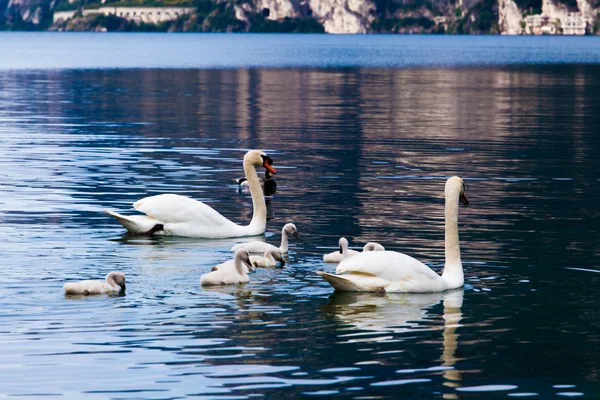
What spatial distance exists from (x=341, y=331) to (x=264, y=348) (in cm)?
120

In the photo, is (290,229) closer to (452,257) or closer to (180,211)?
(180,211)

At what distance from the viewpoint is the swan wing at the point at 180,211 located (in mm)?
19984

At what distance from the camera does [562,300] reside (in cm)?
1570

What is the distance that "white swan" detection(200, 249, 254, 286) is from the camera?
16.0 metres

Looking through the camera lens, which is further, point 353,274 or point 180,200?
point 180,200

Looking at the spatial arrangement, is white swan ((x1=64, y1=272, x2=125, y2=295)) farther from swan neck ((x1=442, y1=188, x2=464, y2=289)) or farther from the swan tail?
the swan tail

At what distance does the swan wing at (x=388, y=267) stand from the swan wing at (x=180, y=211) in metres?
4.72

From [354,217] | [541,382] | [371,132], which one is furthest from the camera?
[371,132]

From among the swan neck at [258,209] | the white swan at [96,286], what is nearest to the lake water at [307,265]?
the white swan at [96,286]

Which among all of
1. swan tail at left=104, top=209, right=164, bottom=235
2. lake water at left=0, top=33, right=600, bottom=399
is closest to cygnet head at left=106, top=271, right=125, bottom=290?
lake water at left=0, top=33, right=600, bottom=399

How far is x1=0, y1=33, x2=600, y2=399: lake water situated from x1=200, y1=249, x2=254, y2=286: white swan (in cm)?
16

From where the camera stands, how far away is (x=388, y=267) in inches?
614

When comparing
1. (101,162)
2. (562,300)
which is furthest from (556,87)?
(562,300)

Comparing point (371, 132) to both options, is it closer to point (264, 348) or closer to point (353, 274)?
point (353, 274)
